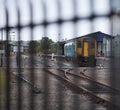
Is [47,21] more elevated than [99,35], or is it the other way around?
[47,21]

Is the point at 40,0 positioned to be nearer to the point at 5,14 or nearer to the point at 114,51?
the point at 5,14

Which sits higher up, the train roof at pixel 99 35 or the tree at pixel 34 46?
the train roof at pixel 99 35

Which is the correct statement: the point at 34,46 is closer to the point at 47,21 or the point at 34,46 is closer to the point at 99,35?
the point at 47,21

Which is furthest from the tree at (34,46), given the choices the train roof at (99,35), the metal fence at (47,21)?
the train roof at (99,35)

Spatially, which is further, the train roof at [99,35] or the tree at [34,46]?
the tree at [34,46]

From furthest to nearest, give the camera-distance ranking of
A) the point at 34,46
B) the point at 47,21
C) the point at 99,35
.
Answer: the point at 34,46
the point at 47,21
the point at 99,35

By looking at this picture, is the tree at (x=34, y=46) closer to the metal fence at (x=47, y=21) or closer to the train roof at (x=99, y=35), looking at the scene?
the metal fence at (x=47, y=21)

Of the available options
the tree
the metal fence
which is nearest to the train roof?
the metal fence

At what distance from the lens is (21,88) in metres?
4.58

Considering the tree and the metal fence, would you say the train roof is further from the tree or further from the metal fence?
the tree

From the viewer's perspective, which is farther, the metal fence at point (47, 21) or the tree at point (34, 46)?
the tree at point (34, 46)

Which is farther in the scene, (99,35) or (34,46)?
(34,46)

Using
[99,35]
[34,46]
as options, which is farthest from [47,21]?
[99,35]

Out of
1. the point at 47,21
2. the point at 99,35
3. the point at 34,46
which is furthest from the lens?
the point at 34,46
